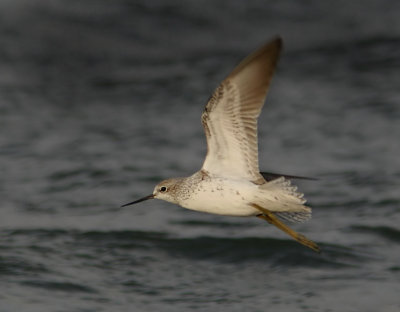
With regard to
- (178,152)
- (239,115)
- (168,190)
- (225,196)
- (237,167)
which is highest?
(178,152)

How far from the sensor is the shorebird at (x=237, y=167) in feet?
23.8

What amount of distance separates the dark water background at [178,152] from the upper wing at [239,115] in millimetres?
1946

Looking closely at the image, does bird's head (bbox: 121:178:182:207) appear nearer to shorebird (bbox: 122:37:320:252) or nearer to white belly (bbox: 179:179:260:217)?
shorebird (bbox: 122:37:320:252)

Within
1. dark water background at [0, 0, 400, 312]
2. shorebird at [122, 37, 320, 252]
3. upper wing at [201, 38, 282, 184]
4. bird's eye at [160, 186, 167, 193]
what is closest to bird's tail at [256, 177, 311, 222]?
shorebird at [122, 37, 320, 252]

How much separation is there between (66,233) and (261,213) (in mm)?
3743

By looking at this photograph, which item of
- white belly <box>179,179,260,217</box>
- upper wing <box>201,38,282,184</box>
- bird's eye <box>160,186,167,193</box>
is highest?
upper wing <box>201,38,282,184</box>

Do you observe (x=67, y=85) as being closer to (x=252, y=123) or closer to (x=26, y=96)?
(x=26, y=96)

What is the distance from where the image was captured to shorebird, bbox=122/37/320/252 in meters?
7.26

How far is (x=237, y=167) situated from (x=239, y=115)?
51 centimetres

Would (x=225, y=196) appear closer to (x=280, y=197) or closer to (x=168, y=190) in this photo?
(x=280, y=197)

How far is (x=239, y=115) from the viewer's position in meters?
7.40

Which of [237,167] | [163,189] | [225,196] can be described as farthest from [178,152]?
[225,196]

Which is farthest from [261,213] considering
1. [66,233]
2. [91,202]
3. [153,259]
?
[91,202]

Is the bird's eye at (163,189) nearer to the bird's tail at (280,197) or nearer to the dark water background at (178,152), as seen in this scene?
the bird's tail at (280,197)
